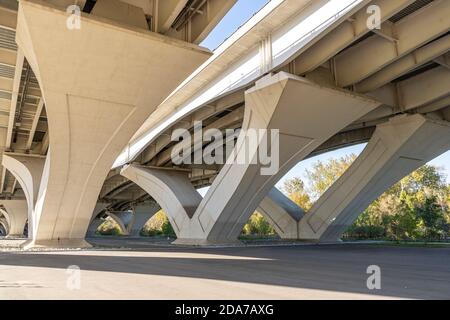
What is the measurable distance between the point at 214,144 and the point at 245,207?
31.6 feet

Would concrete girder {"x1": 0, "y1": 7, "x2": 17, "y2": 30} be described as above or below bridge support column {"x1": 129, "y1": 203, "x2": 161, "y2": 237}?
above

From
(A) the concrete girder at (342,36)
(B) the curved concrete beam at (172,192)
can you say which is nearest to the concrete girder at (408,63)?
(A) the concrete girder at (342,36)

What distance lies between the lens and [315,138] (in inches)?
915

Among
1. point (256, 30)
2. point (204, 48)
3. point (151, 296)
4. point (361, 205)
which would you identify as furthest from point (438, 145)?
point (151, 296)

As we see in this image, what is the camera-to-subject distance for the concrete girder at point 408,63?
16531mm

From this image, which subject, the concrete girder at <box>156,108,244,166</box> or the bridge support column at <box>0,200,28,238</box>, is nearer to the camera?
the concrete girder at <box>156,108,244,166</box>

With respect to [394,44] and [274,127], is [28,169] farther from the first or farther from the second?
[394,44]

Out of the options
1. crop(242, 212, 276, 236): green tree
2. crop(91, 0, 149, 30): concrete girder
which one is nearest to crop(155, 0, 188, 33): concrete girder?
crop(91, 0, 149, 30): concrete girder

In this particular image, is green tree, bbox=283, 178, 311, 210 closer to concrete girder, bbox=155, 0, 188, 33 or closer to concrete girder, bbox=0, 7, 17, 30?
concrete girder, bbox=155, 0, 188, 33

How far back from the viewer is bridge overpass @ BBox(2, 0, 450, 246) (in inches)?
567

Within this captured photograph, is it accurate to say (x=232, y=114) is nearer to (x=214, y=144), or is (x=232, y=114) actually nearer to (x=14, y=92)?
(x=214, y=144)

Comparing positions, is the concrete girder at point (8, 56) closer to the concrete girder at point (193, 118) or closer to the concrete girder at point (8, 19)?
the concrete girder at point (8, 19)

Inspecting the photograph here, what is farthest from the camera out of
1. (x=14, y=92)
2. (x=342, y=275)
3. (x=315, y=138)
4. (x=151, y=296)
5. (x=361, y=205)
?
(x=361, y=205)

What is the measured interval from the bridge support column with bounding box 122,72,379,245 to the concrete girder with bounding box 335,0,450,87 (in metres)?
1.44
